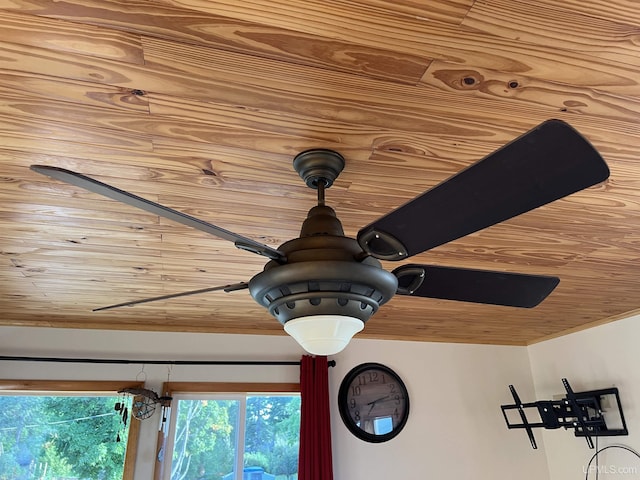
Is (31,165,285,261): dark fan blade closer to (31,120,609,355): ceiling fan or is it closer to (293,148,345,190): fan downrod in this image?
(31,120,609,355): ceiling fan

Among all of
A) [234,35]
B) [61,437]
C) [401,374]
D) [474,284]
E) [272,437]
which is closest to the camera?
[234,35]

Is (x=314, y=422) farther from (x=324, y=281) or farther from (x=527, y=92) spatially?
(x=527, y=92)

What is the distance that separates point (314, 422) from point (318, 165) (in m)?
2.19

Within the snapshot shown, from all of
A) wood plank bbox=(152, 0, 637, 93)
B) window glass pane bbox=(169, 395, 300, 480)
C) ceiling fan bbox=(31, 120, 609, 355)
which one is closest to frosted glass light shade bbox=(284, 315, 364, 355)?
ceiling fan bbox=(31, 120, 609, 355)

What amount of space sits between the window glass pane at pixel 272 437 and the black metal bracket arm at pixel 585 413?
159cm

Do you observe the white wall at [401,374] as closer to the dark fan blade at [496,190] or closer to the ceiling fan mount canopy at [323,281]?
the ceiling fan mount canopy at [323,281]

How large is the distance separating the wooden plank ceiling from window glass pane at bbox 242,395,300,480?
5.04 feet

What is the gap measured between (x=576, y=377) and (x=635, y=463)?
0.63 m

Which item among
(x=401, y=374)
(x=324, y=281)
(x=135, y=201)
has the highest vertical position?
(x=401, y=374)

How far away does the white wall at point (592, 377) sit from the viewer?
298 centimetres

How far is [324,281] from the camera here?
3.28 feet

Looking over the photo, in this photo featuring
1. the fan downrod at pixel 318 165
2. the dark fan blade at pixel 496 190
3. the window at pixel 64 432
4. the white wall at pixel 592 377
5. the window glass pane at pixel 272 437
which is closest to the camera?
the dark fan blade at pixel 496 190

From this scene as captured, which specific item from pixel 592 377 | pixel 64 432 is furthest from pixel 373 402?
pixel 64 432

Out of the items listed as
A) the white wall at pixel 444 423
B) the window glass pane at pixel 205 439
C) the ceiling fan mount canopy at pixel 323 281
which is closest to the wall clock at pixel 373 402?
the white wall at pixel 444 423
